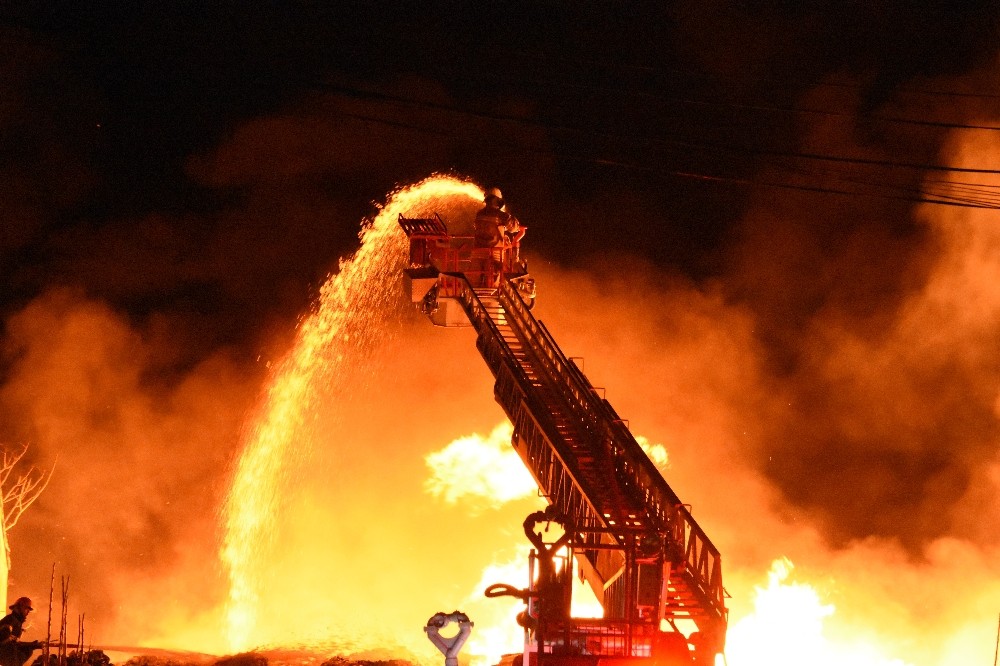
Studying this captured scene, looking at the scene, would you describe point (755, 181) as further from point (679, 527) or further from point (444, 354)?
point (679, 527)

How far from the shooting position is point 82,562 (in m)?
26.2

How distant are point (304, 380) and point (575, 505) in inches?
438

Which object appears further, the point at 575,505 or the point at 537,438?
the point at 537,438

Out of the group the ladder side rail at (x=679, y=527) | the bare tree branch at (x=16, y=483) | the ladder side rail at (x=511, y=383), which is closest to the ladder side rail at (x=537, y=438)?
the ladder side rail at (x=511, y=383)

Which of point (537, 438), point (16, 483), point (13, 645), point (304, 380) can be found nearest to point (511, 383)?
point (537, 438)

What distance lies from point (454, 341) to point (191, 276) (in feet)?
19.0

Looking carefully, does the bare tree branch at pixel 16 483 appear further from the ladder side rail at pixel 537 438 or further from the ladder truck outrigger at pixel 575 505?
the ladder side rail at pixel 537 438

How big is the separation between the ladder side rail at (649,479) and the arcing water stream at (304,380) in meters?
6.36

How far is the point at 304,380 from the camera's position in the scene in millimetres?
27625

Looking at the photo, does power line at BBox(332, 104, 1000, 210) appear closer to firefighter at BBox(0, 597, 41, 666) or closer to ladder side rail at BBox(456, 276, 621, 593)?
ladder side rail at BBox(456, 276, 621, 593)

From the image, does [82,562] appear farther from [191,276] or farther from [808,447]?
[808,447]

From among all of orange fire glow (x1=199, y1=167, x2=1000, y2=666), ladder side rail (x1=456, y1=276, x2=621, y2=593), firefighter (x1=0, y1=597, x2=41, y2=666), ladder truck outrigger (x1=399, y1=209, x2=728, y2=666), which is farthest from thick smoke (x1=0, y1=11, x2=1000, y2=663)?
firefighter (x1=0, y1=597, x2=41, y2=666)

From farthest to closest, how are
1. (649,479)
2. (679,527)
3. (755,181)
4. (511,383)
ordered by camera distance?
(755,181) → (511,383) → (649,479) → (679,527)

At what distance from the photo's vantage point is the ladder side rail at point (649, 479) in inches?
659
